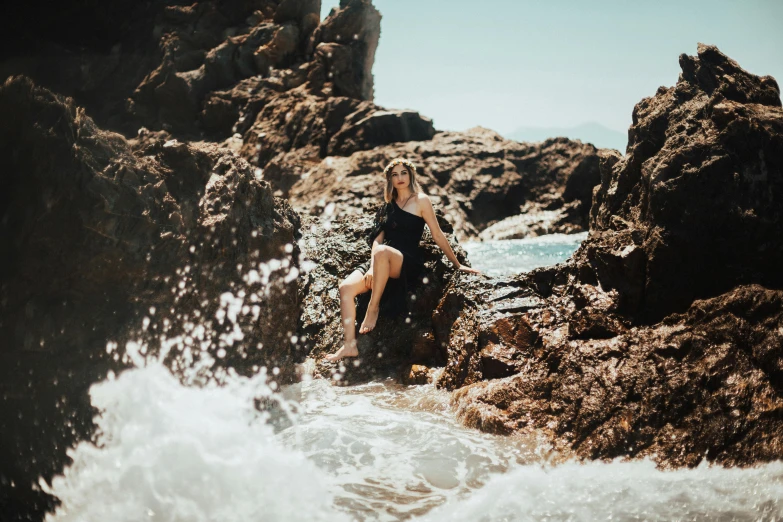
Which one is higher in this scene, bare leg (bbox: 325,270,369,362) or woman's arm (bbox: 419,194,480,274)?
woman's arm (bbox: 419,194,480,274)

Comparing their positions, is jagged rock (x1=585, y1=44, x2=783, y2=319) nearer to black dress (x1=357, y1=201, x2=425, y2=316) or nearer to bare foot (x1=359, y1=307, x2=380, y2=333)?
black dress (x1=357, y1=201, x2=425, y2=316)

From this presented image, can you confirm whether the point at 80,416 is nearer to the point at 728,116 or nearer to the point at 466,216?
the point at 728,116

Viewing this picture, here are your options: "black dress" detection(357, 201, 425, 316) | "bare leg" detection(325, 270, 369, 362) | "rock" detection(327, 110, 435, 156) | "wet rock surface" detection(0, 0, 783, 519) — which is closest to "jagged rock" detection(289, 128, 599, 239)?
"rock" detection(327, 110, 435, 156)

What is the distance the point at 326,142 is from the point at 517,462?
3007 centimetres

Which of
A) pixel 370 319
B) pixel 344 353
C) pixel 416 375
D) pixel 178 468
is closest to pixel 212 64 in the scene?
pixel 370 319

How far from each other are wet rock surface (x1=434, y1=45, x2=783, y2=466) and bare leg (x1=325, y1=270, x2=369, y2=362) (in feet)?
2.84

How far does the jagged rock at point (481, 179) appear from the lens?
28516 millimetres

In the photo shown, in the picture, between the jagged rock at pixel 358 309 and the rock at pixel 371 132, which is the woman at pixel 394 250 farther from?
the rock at pixel 371 132

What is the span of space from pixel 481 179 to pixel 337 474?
28236mm

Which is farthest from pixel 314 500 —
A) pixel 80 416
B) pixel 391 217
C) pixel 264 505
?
pixel 391 217

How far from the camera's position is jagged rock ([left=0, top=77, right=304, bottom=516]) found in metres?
3.85

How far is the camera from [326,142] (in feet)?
106

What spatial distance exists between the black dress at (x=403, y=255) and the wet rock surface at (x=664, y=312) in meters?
0.55

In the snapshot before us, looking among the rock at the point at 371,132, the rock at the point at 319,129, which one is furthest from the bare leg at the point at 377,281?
the rock at the point at 371,132
